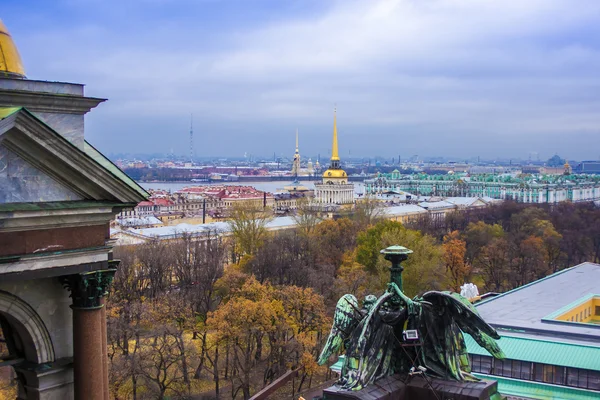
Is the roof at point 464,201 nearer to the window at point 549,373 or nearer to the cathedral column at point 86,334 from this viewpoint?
the window at point 549,373

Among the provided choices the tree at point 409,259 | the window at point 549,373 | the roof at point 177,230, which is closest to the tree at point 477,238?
the tree at point 409,259

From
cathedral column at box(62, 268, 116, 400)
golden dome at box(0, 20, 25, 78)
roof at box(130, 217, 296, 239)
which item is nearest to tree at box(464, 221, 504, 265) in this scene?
roof at box(130, 217, 296, 239)

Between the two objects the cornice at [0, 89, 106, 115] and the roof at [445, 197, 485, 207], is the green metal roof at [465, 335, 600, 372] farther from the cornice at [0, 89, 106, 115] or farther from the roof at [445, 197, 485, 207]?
the roof at [445, 197, 485, 207]

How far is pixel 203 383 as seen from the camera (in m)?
36.3

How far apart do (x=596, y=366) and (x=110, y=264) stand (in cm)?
2095

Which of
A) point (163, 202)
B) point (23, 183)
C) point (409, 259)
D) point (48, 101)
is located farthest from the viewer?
point (163, 202)

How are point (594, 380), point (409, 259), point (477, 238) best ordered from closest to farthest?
point (594, 380), point (409, 259), point (477, 238)

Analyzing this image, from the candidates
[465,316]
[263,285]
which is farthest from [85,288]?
[263,285]

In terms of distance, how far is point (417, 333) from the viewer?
1254cm

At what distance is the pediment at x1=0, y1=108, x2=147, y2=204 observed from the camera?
10.6 meters

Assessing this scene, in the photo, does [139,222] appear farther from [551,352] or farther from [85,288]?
[85,288]

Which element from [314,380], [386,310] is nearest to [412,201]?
[314,380]

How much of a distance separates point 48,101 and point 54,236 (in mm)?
2143

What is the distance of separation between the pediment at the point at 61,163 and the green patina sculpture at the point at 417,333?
4446mm
